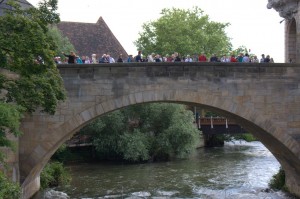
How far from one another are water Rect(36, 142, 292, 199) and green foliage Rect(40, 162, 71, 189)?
516 mm

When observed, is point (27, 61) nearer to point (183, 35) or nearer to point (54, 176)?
point (54, 176)

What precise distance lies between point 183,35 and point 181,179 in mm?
20823

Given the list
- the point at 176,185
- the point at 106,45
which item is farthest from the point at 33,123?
the point at 106,45

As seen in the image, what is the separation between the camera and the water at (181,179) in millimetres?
20156

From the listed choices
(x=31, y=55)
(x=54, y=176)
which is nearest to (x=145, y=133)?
(x=54, y=176)

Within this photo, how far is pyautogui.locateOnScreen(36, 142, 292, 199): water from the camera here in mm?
20156

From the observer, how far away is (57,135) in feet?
53.7

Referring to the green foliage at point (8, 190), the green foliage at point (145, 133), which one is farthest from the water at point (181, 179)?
the green foliage at point (8, 190)

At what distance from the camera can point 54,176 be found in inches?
867

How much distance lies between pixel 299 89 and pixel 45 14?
9464 mm

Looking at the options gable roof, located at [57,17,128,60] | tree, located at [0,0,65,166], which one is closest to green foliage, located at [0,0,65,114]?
tree, located at [0,0,65,166]

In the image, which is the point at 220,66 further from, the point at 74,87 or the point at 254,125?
the point at 74,87

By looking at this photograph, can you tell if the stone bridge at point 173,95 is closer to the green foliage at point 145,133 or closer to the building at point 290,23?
the building at point 290,23

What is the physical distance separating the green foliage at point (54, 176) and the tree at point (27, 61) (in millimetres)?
8489
